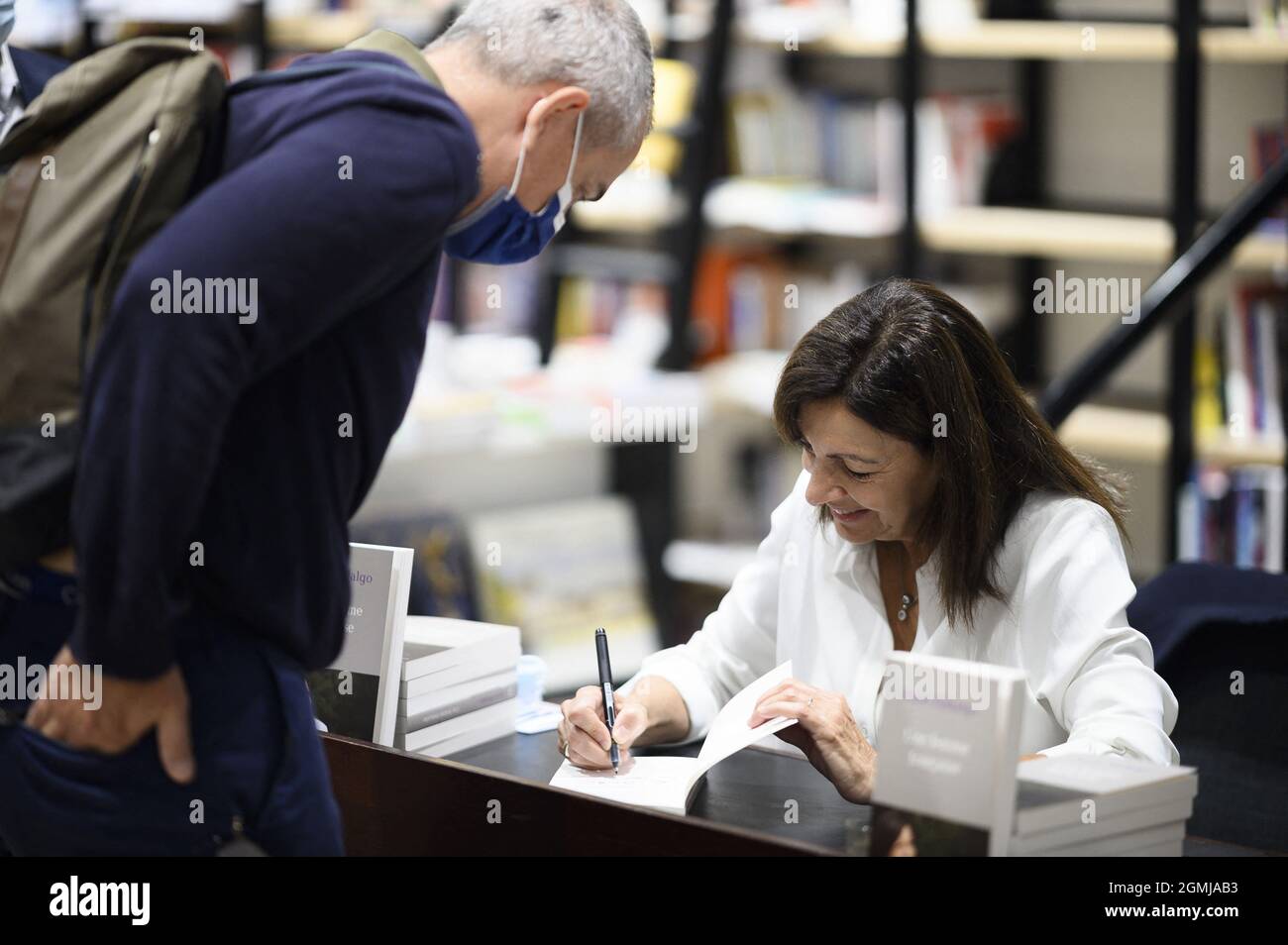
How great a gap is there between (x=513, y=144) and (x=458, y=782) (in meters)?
0.68

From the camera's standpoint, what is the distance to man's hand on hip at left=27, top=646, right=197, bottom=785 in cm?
131

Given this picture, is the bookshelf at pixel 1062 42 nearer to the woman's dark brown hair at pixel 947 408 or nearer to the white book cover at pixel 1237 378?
the white book cover at pixel 1237 378

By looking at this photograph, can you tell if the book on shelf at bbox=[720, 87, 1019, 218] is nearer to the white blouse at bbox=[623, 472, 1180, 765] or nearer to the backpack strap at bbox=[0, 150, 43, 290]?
the white blouse at bbox=[623, 472, 1180, 765]

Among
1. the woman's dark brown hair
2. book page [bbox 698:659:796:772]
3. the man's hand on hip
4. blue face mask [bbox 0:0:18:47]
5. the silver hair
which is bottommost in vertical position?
book page [bbox 698:659:796:772]

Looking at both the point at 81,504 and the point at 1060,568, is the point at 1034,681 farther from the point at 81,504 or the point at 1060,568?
the point at 81,504

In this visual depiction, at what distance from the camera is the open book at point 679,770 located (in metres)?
1.74

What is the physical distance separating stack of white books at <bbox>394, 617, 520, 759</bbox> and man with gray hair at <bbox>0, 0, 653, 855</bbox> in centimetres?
47

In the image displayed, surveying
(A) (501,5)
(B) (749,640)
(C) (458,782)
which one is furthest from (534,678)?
(A) (501,5)

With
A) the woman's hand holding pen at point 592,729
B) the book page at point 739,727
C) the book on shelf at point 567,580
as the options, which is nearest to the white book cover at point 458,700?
the woman's hand holding pen at point 592,729

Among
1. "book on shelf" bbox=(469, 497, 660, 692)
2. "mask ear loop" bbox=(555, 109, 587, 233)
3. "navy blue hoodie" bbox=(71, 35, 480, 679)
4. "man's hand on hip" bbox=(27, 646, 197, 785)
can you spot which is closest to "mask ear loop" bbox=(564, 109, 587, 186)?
"mask ear loop" bbox=(555, 109, 587, 233)

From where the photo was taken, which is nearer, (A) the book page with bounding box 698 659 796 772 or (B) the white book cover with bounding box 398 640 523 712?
(A) the book page with bounding box 698 659 796 772

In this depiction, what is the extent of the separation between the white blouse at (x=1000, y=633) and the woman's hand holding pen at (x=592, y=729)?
0.15 meters
